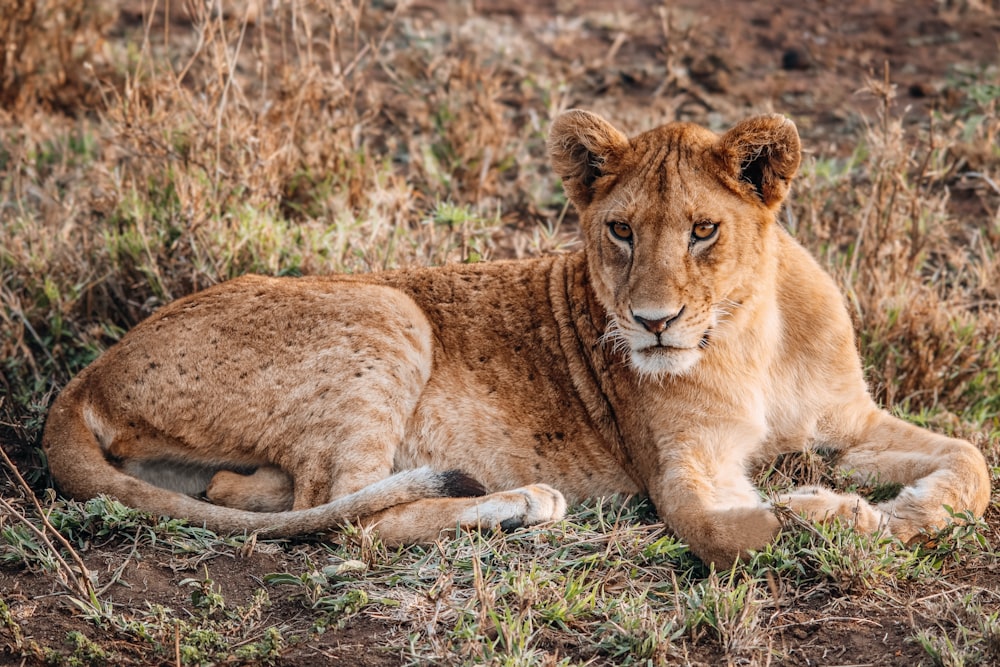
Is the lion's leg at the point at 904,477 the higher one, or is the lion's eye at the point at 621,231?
the lion's eye at the point at 621,231

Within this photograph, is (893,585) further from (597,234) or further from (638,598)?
(597,234)

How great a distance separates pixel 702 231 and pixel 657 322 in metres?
0.36

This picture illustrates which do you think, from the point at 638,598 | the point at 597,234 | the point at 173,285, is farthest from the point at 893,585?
the point at 173,285

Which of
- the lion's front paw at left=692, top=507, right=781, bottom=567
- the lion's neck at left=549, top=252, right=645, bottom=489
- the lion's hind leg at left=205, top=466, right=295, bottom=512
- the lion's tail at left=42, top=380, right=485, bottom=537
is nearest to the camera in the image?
the lion's front paw at left=692, top=507, right=781, bottom=567

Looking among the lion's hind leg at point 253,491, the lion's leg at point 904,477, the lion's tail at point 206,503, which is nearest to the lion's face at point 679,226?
the lion's leg at point 904,477

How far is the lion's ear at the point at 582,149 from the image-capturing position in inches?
162

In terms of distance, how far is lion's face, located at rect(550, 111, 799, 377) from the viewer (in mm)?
3797

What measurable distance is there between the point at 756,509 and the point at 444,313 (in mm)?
1478

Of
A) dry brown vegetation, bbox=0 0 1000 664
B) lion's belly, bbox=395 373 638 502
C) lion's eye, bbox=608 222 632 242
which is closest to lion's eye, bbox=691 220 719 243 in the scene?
lion's eye, bbox=608 222 632 242

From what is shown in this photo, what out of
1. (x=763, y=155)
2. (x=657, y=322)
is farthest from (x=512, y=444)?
(x=763, y=155)

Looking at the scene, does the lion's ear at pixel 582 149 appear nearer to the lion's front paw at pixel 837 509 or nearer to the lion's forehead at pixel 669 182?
the lion's forehead at pixel 669 182

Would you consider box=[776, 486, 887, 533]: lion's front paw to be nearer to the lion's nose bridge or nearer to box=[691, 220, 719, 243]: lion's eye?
the lion's nose bridge

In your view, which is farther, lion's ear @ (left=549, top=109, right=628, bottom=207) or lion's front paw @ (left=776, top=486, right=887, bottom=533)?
lion's ear @ (left=549, top=109, right=628, bottom=207)

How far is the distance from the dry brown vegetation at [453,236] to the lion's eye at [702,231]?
0.99 meters
